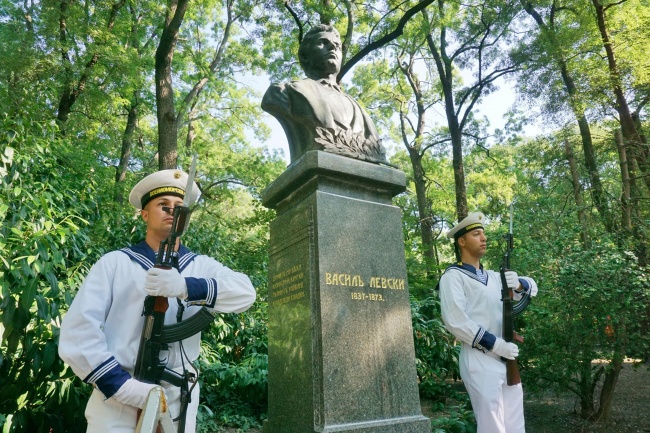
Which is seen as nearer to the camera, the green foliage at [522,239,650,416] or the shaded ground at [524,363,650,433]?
the green foliage at [522,239,650,416]

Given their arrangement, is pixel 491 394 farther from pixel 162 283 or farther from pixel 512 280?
pixel 162 283

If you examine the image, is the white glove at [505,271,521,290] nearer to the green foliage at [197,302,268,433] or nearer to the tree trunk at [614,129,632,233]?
the green foliage at [197,302,268,433]

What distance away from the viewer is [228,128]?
21297 mm

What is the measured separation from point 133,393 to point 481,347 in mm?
2789

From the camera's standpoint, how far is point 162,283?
2.34 m

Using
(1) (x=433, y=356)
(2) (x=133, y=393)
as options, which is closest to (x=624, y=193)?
(1) (x=433, y=356)

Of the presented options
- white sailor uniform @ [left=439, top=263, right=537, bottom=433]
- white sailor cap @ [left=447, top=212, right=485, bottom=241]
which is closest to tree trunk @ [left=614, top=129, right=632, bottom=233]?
white sailor cap @ [left=447, top=212, right=485, bottom=241]

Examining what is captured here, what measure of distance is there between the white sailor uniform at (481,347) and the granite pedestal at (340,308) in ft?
1.35

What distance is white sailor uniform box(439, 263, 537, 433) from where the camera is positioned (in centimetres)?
389

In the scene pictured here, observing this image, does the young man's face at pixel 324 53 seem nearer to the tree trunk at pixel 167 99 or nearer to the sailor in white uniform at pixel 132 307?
the sailor in white uniform at pixel 132 307


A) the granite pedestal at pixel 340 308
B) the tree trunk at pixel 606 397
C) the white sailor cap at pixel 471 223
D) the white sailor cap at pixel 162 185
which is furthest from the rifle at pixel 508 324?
the tree trunk at pixel 606 397

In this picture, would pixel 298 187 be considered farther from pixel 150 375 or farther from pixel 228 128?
pixel 228 128

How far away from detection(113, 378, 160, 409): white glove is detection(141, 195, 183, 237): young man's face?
89cm

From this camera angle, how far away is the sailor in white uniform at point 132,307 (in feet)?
7.44
